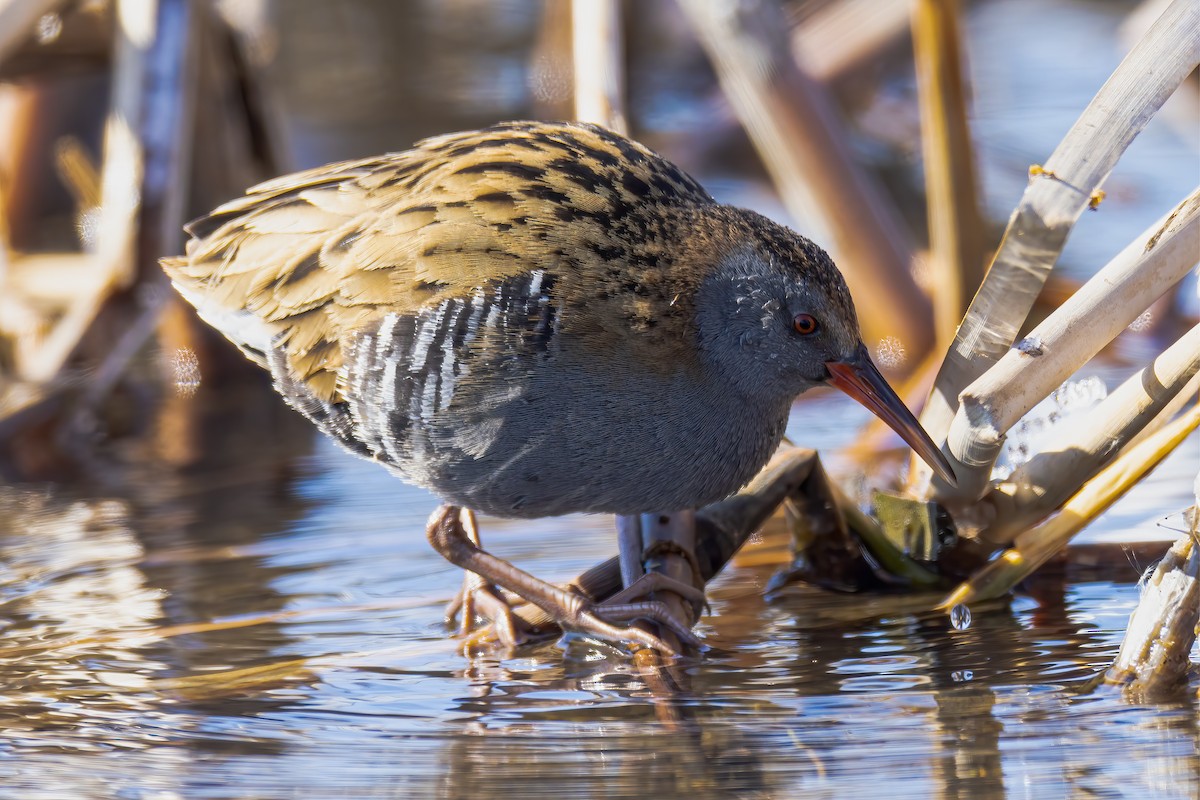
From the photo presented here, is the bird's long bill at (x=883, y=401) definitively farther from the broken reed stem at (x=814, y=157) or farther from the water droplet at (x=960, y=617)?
the broken reed stem at (x=814, y=157)

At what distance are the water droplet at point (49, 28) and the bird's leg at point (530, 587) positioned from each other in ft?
8.68

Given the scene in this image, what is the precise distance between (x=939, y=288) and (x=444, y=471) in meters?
2.10

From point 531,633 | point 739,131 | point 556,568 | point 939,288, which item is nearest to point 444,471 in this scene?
point 531,633

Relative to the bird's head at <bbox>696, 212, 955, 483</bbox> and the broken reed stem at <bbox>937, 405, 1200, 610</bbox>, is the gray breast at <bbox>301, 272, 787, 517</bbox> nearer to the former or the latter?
the bird's head at <bbox>696, 212, 955, 483</bbox>

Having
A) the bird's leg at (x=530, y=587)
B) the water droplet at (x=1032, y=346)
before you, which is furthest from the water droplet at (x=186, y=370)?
the water droplet at (x=1032, y=346)

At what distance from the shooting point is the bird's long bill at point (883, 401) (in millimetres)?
3172

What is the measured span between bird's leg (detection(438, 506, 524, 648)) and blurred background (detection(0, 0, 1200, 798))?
0.09 m

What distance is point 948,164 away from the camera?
4641 mm

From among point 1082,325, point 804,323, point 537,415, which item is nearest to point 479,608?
point 537,415

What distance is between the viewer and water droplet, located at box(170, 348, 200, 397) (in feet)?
19.4

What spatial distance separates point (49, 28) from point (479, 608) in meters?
2.97

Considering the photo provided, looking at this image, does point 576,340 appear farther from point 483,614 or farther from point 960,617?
point 960,617

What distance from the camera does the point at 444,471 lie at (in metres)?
3.34

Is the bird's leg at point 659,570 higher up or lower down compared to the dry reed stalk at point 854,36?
lower down
